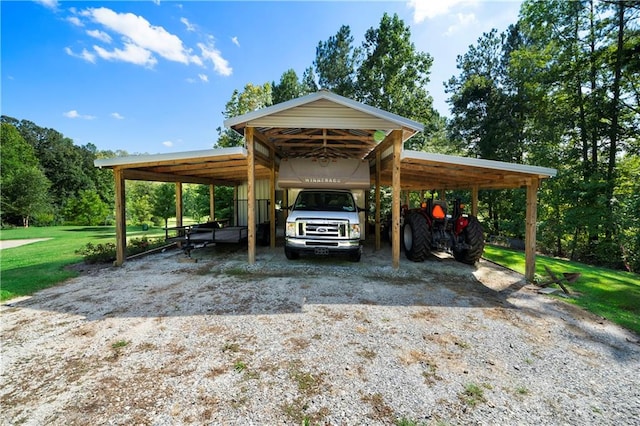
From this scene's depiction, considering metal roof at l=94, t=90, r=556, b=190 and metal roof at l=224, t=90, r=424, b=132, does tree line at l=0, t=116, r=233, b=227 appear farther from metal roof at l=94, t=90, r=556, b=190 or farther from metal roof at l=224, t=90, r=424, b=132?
metal roof at l=224, t=90, r=424, b=132

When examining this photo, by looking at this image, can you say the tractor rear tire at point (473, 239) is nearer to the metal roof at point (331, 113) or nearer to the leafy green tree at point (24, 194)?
the metal roof at point (331, 113)

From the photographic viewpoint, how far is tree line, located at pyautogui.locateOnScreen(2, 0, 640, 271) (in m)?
12.0

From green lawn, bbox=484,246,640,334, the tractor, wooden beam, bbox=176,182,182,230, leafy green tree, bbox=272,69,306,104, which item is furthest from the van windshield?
leafy green tree, bbox=272,69,306,104

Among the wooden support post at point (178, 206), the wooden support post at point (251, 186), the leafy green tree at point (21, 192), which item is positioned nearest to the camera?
the wooden support post at point (251, 186)

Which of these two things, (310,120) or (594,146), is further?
(594,146)

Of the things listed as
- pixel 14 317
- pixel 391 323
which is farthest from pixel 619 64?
pixel 14 317

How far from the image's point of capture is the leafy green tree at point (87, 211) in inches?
998

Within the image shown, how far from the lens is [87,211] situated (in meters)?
25.5

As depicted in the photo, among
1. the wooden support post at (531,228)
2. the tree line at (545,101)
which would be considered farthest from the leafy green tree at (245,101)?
the wooden support post at (531,228)

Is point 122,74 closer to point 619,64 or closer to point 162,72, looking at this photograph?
point 162,72

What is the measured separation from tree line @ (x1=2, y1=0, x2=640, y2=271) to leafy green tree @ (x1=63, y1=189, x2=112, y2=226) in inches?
587

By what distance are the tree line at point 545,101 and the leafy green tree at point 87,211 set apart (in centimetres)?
1492

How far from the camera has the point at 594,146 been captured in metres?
13.1

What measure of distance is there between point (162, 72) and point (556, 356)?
73.2ft
